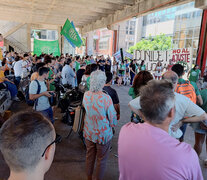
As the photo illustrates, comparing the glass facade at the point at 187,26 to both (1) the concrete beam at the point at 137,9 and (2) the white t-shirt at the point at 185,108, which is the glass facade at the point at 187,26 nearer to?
(1) the concrete beam at the point at 137,9

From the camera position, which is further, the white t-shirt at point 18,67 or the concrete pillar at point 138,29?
the concrete pillar at point 138,29

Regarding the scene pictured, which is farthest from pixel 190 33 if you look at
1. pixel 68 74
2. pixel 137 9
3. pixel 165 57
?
pixel 68 74

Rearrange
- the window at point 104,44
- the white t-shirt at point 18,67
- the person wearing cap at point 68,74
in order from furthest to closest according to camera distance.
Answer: the window at point 104,44
the white t-shirt at point 18,67
the person wearing cap at point 68,74

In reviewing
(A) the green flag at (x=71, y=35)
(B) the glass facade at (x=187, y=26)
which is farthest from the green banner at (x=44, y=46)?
(B) the glass facade at (x=187, y=26)

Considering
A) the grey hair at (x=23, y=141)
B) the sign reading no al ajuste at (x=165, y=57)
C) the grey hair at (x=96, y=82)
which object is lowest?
the grey hair at (x=23, y=141)

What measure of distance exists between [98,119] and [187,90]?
63.3 inches

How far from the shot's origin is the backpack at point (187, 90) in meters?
2.90

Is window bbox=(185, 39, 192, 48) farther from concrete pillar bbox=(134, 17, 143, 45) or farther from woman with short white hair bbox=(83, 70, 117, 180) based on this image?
woman with short white hair bbox=(83, 70, 117, 180)

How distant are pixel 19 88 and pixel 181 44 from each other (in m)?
29.7

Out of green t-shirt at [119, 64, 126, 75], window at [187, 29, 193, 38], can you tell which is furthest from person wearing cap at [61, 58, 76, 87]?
window at [187, 29, 193, 38]

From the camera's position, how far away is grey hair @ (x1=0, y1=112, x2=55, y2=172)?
0.89 meters

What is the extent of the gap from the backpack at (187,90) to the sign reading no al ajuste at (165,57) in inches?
255

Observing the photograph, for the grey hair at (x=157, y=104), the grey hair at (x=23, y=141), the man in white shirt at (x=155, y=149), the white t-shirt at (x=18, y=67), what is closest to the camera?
the grey hair at (x=23, y=141)

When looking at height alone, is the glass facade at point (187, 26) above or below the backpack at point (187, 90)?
above
